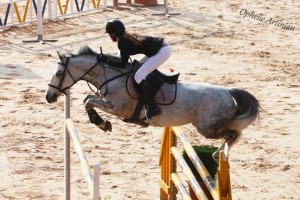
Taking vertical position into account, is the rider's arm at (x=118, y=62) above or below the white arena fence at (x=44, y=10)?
above

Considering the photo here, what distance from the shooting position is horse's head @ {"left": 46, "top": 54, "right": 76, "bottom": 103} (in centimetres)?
870

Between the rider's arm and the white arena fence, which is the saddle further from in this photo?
the white arena fence

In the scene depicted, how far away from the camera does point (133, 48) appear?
841cm

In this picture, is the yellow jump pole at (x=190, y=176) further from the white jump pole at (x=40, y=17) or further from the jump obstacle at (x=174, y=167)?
the white jump pole at (x=40, y=17)

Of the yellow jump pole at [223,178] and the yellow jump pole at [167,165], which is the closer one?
the yellow jump pole at [223,178]

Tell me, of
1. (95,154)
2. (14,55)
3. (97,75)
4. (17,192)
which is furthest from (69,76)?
(14,55)

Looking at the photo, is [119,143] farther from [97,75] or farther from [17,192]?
[97,75]

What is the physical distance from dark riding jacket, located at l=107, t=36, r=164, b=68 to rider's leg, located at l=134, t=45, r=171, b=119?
0.06 m

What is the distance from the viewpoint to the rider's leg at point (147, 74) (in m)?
8.50

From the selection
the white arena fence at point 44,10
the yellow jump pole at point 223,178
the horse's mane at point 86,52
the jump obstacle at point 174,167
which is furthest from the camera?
the white arena fence at point 44,10

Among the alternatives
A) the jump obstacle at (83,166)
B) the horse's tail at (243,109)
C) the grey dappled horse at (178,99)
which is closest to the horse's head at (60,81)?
the grey dappled horse at (178,99)

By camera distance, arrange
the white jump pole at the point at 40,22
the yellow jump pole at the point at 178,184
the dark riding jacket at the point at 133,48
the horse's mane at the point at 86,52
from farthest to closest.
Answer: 1. the white jump pole at the point at 40,22
2. the horse's mane at the point at 86,52
3. the dark riding jacket at the point at 133,48
4. the yellow jump pole at the point at 178,184

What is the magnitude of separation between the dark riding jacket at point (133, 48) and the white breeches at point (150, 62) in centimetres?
5

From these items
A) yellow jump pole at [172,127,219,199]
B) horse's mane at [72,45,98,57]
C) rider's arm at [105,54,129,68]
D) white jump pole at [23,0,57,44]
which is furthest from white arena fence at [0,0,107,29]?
yellow jump pole at [172,127,219,199]
